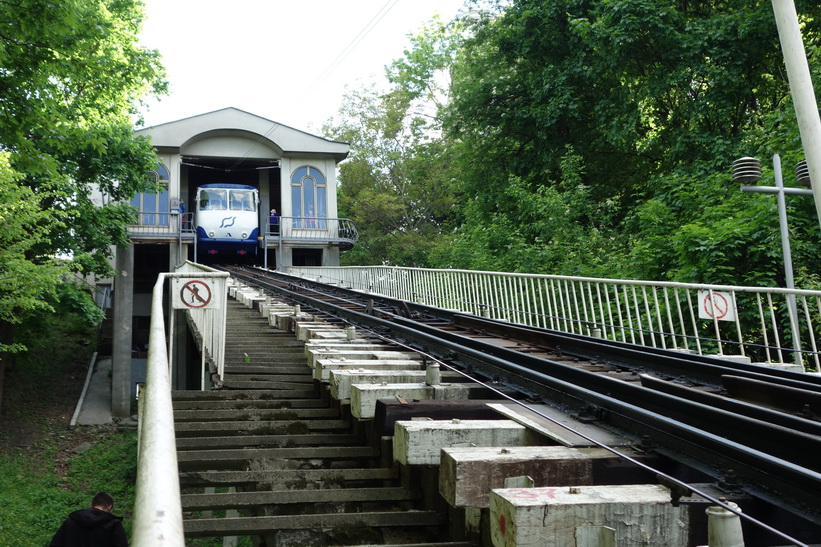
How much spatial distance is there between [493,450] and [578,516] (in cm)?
77

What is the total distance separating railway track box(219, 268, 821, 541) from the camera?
2863 mm

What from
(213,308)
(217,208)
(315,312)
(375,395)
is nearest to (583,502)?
(375,395)

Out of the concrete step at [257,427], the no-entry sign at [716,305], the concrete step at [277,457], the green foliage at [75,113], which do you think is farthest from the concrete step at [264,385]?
the green foliage at [75,113]

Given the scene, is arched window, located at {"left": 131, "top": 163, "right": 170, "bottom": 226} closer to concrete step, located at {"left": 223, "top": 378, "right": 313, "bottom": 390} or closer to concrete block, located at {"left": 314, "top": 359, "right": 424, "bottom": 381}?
concrete step, located at {"left": 223, "top": 378, "right": 313, "bottom": 390}

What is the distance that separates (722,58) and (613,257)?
24.7 ft

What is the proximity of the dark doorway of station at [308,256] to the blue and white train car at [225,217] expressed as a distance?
243 inches

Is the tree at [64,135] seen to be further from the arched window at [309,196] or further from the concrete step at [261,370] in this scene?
the arched window at [309,196]

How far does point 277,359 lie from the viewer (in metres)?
8.37

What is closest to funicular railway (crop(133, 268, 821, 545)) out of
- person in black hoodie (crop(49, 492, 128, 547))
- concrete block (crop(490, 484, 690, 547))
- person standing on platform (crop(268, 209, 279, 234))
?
concrete block (crop(490, 484, 690, 547))

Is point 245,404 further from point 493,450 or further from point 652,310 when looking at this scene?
point 652,310

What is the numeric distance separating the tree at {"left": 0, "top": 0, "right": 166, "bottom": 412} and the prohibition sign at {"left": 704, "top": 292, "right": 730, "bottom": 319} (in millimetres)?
9664

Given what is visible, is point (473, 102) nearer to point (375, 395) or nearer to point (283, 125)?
point (283, 125)

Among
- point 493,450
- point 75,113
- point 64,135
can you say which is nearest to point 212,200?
point 75,113

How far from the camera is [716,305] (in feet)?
30.6
